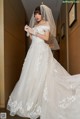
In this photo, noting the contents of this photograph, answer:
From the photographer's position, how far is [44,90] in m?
2.43

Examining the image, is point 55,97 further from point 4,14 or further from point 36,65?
point 4,14

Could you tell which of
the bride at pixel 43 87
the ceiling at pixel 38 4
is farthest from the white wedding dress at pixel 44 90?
the ceiling at pixel 38 4

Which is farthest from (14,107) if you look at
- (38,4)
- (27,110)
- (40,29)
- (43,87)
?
(38,4)

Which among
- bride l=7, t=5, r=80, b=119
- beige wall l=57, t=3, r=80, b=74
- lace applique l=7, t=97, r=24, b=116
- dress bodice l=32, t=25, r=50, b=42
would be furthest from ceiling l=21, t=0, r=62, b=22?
lace applique l=7, t=97, r=24, b=116

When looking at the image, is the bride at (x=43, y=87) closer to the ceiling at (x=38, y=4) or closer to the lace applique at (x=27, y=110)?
the lace applique at (x=27, y=110)

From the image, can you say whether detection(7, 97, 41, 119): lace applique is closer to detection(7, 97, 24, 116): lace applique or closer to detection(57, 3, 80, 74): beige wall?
detection(7, 97, 24, 116): lace applique

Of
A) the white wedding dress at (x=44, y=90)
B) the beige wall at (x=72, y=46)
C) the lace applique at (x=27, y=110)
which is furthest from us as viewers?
the beige wall at (x=72, y=46)

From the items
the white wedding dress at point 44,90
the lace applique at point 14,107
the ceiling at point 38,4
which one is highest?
the ceiling at point 38,4

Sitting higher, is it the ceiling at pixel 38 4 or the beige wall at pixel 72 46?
the ceiling at pixel 38 4

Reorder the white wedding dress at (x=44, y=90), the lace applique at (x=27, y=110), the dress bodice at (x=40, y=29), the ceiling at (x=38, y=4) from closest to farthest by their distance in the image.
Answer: the white wedding dress at (x=44, y=90)
the lace applique at (x=27, y=110)
the dress bodice at (x=40, y=29)
the ceiling at (x=38, y=4)

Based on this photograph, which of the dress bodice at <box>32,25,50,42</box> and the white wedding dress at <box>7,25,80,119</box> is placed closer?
the white wedding dress at <box>7,25,80,119</box>

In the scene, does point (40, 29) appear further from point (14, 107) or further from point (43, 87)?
point (14, 107)

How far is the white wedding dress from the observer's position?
2.16 meters

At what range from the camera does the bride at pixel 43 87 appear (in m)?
2.17
